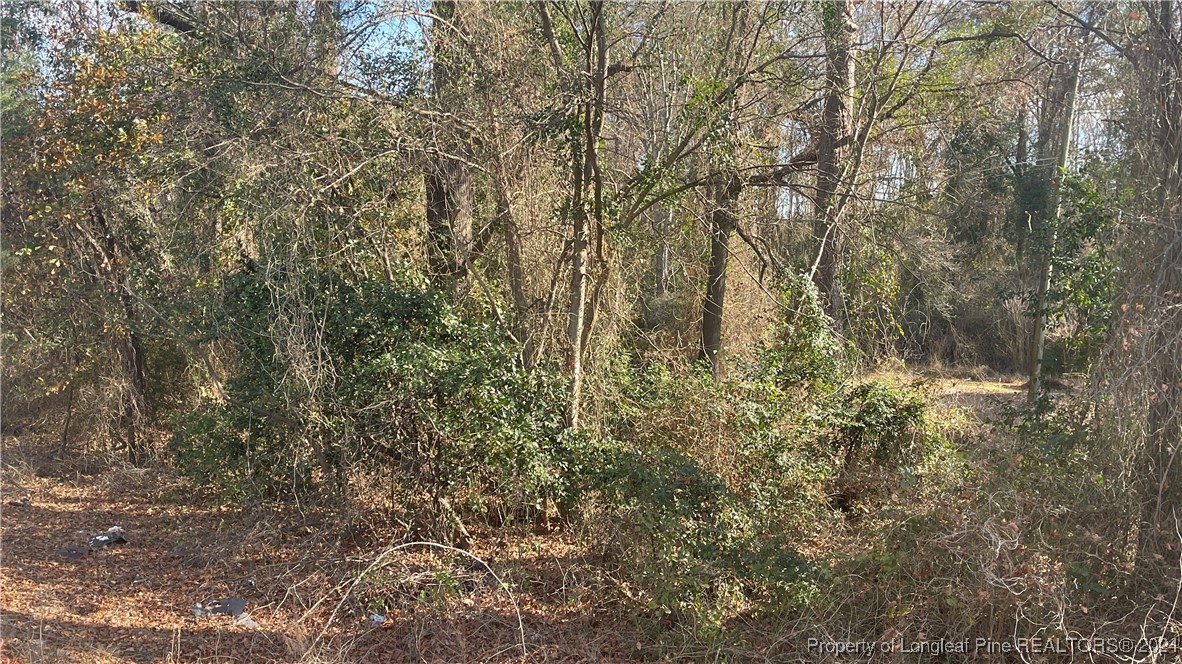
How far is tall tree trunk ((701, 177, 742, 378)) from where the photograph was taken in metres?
9.36

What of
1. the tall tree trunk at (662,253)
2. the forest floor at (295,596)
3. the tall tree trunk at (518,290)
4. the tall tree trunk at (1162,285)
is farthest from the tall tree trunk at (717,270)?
the tall tree trunk at (1162,285)

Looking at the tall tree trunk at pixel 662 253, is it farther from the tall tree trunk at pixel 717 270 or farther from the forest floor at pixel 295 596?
the forest floor at pixel 295 596

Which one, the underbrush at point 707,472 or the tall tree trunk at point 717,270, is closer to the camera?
the underbrush at point 707,472

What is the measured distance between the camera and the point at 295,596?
22.8 ft

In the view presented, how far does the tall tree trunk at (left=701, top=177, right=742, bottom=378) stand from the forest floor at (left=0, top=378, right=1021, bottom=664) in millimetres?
3204

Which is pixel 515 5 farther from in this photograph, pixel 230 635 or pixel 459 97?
pixel 230 635

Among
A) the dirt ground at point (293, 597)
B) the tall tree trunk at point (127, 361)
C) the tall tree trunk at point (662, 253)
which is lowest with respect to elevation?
the dirt ground at point (293, 597)

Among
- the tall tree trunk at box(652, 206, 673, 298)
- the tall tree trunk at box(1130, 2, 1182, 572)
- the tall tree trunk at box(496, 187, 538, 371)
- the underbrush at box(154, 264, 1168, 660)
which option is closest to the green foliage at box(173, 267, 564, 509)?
the underbrush at box(154, 264, 1168, 660)

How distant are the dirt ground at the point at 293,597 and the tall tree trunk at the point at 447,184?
9.29 ft

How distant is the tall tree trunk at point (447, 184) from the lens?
8.07 metres

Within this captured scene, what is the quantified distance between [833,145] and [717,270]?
2104 mm

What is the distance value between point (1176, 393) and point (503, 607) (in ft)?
16.3

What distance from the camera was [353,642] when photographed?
624 centimetres

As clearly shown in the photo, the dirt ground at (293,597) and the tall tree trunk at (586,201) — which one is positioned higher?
the tall tree trunk at (586,201)
